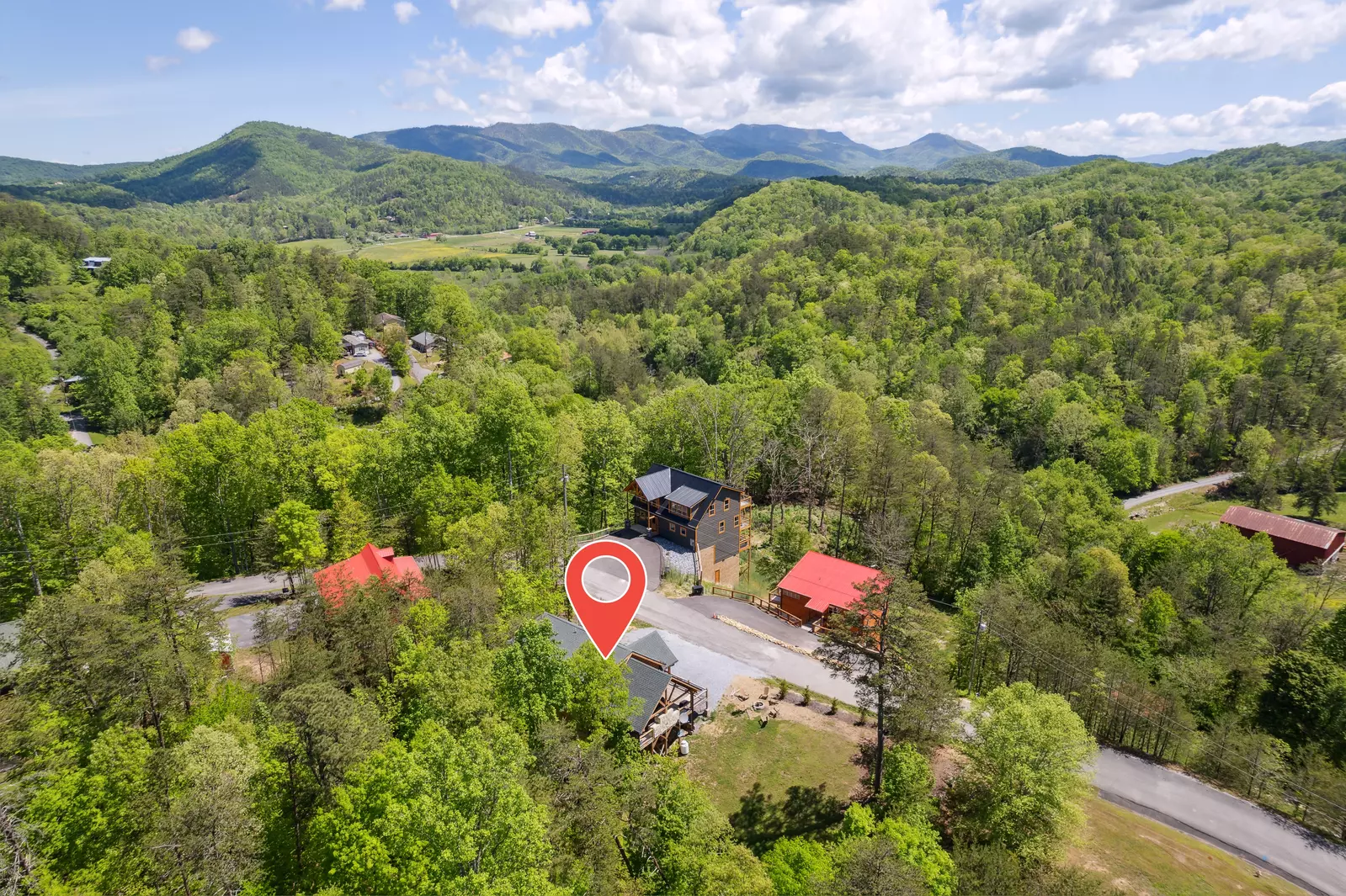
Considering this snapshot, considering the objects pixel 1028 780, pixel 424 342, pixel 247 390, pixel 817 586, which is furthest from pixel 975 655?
pixel 424 342

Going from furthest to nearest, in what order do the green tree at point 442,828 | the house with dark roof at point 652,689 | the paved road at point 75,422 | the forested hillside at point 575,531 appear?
the paved road at point 75,422
the house with dark roof at point 652,689
the forested hillside at point 575,531
the green tree at point 442,828

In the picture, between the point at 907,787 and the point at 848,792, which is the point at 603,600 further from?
the point at 848,792

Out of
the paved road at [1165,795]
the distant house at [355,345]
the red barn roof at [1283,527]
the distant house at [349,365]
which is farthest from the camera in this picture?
the distant house at [355,345]

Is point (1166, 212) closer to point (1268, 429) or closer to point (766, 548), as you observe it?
point (1268, 429)

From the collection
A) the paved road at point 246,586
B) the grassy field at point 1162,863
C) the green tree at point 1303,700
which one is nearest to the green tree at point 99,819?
the paved road at point 246,586

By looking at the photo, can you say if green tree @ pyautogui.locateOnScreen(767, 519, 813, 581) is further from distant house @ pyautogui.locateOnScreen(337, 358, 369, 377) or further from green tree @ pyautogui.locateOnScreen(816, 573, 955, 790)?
distant house @ pyautogui.locateOnScreen(337, 358, 369, 377)

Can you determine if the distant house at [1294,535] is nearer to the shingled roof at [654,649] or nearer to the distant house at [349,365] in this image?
the shingled roof at [654,649]
